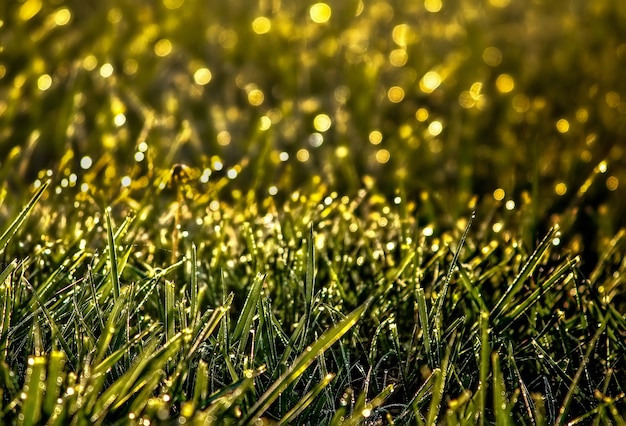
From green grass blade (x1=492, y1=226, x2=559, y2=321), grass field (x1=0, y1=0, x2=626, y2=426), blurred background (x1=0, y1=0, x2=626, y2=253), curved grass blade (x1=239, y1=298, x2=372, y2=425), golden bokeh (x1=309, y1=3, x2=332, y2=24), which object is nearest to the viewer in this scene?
curved grass blade (x1=239, y1=298, x2=372, y2=425)

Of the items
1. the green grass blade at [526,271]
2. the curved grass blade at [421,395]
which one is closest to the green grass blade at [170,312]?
the curved grass blade at [421,395]

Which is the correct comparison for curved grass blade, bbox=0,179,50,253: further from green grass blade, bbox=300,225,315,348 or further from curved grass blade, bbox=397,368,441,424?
curved grass blade, bbox=397,368,441,424

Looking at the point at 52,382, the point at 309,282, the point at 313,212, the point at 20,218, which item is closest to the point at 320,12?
the point at 313,212

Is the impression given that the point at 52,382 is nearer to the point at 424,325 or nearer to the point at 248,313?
the point at 248,313

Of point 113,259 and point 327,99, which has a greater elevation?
point 113,259

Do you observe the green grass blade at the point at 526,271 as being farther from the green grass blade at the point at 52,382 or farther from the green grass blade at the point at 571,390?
the green grass blade at the point at 52,382

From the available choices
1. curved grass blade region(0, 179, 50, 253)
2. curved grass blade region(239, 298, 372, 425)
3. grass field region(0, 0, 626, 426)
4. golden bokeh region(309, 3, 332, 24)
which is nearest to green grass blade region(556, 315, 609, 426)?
grass field region(0, 0, 626, 426)

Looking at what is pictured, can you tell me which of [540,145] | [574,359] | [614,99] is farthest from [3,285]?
[614,99]
